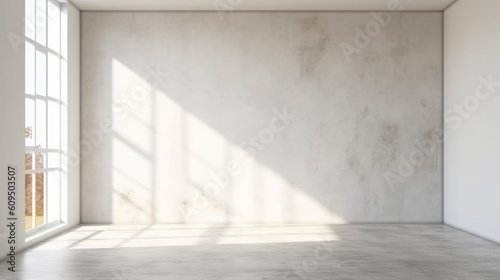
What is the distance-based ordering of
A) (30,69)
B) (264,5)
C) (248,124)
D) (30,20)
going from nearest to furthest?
(30,69) < (30,20) < (264,5) < (248,124)

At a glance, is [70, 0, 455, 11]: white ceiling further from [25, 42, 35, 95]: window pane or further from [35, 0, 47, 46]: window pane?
[25, 42, 35, 95]: window pane

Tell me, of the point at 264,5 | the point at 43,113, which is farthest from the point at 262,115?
the point at 43,113

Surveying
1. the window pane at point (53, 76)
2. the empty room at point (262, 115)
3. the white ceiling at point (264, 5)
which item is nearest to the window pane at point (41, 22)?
the window pane at point (53, 76)

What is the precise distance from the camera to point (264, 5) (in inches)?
444

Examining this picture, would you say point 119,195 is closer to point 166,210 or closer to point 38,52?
point 166,210

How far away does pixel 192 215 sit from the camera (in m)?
11.6

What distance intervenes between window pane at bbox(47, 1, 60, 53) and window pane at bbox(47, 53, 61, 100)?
19 centimetres

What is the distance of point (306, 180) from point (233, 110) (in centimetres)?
190

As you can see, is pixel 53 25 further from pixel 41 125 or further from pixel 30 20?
pixel 41 125

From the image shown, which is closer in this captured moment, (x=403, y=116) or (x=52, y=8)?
(x=52, y=8)

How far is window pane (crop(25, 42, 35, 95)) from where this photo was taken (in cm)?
906

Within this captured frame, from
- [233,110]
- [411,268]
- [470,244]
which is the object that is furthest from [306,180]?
Result: [411,268]

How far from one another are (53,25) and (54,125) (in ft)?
5.59

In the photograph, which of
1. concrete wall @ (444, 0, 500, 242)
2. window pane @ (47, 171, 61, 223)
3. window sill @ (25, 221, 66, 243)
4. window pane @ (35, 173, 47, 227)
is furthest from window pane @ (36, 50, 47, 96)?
concrete wall @ (444, 0, 500, 242)
